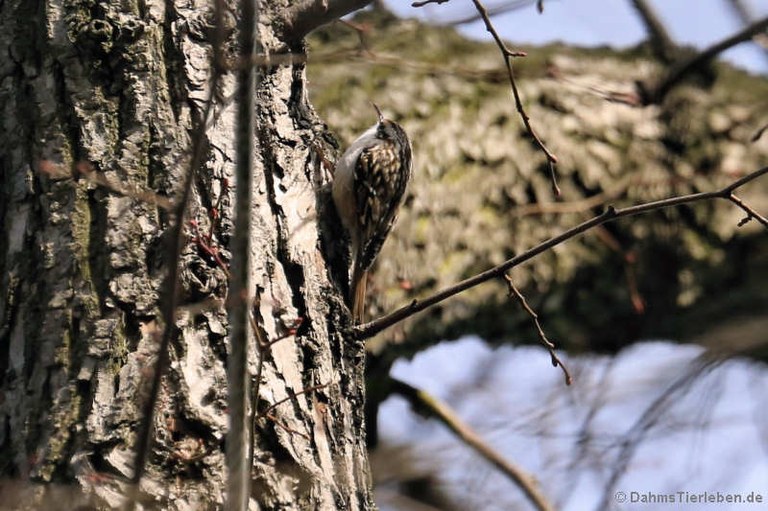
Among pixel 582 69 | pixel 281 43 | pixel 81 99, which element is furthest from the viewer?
pixel 582 69

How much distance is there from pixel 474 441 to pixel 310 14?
6.24 ft

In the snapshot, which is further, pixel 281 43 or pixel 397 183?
pixel 397 183

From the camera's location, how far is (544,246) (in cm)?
197

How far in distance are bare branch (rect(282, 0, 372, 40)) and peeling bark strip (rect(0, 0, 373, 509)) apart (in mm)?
71

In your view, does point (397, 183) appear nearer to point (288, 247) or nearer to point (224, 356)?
point (288, 247)

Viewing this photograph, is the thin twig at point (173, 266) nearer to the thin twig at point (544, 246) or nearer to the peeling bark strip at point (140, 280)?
the peeling bark strip at point (140, 280)

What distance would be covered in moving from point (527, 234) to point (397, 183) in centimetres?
51

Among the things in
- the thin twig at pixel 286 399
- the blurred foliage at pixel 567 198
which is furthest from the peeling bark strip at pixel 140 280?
the blurred foliage at pixel 567 198

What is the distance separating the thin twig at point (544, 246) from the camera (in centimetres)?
192

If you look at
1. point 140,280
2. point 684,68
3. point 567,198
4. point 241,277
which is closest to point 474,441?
point 567,198

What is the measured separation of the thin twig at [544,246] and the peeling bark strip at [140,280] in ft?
0.29

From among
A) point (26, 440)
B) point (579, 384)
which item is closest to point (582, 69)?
point (579, 384)

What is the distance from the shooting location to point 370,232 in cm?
334

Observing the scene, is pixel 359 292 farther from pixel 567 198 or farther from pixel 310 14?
pixel 567 198
